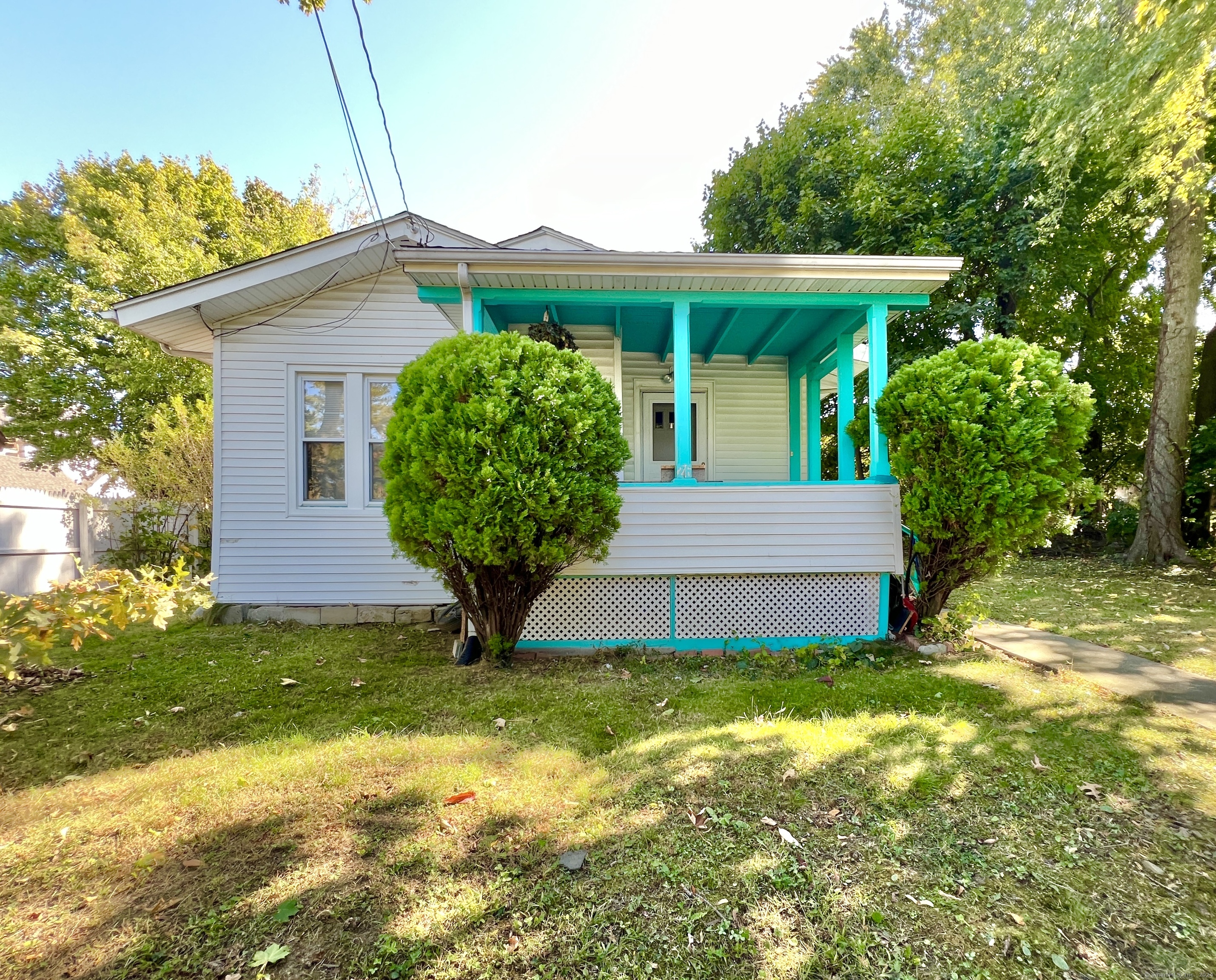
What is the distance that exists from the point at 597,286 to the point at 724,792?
14.1ft

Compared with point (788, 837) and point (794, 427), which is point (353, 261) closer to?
point (794, 427)

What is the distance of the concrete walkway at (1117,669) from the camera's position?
339 cm

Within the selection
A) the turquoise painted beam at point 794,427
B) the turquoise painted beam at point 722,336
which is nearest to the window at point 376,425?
the turquoise painted beam at point 722,336

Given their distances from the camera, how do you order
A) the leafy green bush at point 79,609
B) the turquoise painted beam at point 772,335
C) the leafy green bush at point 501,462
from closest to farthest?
the leafy green bush at point 79,609
the leafy green bush at point 501,462
the turquoise painted beam at point 772,335

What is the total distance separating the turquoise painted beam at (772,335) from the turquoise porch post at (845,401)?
661mm

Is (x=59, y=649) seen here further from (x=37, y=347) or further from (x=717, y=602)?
(x=37, y=347)

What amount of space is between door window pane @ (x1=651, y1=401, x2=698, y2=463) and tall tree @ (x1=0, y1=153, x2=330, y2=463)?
42.4 ft

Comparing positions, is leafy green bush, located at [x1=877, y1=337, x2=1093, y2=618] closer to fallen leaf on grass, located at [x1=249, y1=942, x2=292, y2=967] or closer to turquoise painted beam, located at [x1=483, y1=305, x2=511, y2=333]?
turquoise painted beam, located at [x1=483, y1=305, x2=511, y2=333]

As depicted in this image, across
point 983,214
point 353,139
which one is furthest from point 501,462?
point 983,214

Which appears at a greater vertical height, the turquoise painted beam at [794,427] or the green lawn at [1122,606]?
the turquoise painted beam at [794,427]

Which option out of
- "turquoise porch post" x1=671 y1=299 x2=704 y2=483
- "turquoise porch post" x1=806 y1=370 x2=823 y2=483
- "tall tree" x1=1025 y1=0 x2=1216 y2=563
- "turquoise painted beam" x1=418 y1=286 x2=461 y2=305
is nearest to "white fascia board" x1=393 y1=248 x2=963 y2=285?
"turquoise painted beam" x1=418 y1=286 x2=461 y2=305

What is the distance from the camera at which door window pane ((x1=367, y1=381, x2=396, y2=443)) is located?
20.4 ft

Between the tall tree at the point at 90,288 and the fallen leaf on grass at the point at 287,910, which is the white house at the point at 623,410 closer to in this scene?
the fallen leaf on grass at the point at 287,910

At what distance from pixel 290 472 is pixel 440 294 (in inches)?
121
